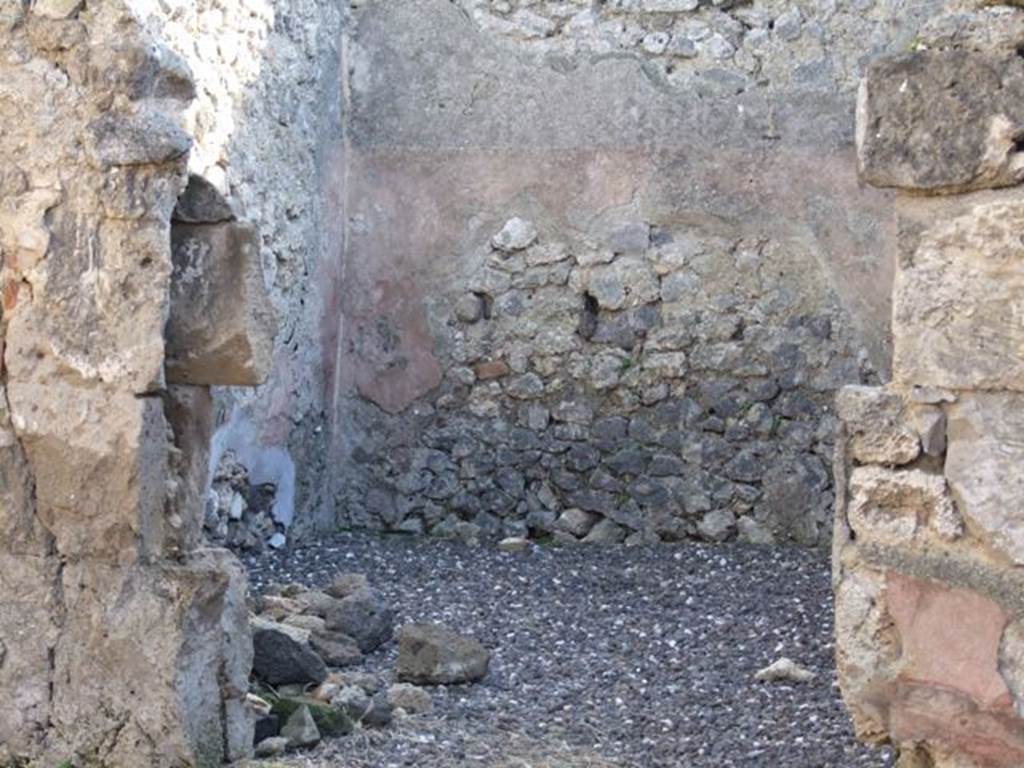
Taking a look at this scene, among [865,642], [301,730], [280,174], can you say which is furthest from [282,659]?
[280,174]

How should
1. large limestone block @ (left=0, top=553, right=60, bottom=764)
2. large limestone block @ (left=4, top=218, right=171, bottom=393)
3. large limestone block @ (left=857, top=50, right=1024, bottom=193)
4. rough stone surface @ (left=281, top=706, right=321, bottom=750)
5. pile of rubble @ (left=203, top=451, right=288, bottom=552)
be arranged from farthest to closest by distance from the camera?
pile of rubble @ (left=203, top=451, right=288, bottom=552)
rough stone surface @ (left=281, top=706, right=321, bottom=750)
large limestone block @ (left=0, top=553, right=60, bottom=764)
large limestone block @ (left=4, top=218, right=171, bottom=393)
large limestone block @ (left=857, top=50, right=1024, bottom=193)

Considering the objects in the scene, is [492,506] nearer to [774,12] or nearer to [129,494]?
[774,12]

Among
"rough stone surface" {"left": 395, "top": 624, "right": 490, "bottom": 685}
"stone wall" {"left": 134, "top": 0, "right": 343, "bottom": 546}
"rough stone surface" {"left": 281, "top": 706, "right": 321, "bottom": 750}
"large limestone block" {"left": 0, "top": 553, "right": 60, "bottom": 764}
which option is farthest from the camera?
"stone wall" {"left": 134, "top": 0, "right": 343, "bottom": 546}

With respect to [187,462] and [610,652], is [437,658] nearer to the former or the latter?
[610,652]

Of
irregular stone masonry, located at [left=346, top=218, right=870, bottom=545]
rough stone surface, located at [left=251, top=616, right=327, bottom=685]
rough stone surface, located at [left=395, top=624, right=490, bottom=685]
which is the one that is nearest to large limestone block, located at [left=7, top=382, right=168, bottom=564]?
rough stone surface, located at [left=251, top=616, right=327, bottom=685]

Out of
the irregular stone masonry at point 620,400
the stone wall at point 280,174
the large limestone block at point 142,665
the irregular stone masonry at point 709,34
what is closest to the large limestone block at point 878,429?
the large limestone block at point 142,665

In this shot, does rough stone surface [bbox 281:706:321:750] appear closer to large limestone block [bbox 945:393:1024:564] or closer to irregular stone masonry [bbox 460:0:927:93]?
large limestone block [bbox 945:393:1024:564]

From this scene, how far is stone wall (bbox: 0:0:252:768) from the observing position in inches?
144

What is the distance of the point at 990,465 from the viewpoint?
3.05m

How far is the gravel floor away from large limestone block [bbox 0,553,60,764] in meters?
0.63

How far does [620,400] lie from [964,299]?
4.13 m

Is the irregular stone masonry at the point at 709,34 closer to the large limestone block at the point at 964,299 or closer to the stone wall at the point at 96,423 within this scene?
the stone wall at the point at 96,423

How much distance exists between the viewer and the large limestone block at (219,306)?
3.75m

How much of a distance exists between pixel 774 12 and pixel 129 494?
4.23 metres
